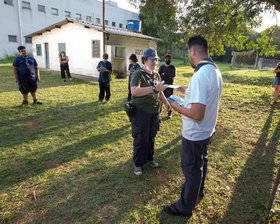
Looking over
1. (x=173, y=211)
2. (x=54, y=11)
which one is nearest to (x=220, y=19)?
(x=173, y=211)

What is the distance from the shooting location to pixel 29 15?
22.0m

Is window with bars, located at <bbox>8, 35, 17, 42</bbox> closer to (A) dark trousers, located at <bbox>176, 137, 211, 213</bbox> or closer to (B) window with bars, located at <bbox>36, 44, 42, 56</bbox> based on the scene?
(B) window with bars, located at <bbox>36, 44, 42, 56</bbox>

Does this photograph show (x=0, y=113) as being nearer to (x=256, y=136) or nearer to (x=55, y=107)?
(x=55, y=107)

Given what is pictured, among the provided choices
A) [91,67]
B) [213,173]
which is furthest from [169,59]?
[91,67]

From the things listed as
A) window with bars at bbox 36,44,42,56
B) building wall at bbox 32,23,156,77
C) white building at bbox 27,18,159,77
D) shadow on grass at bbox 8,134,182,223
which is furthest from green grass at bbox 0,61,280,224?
window with bars at bbox 36,44,42,56

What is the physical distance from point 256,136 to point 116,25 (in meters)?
33.2

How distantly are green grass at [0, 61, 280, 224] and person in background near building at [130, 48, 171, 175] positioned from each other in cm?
52

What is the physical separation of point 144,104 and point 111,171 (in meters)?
1.34

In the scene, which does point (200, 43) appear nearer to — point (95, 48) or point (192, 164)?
point (192, 164)

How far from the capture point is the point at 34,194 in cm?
267

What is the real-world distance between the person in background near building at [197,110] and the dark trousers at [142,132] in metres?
0.90

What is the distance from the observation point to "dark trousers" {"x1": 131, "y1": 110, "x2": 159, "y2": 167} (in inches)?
113

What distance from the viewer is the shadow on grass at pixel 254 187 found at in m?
2.45

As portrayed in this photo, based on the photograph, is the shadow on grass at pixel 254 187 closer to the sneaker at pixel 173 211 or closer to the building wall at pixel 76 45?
the sneaker at pixel 173 211
